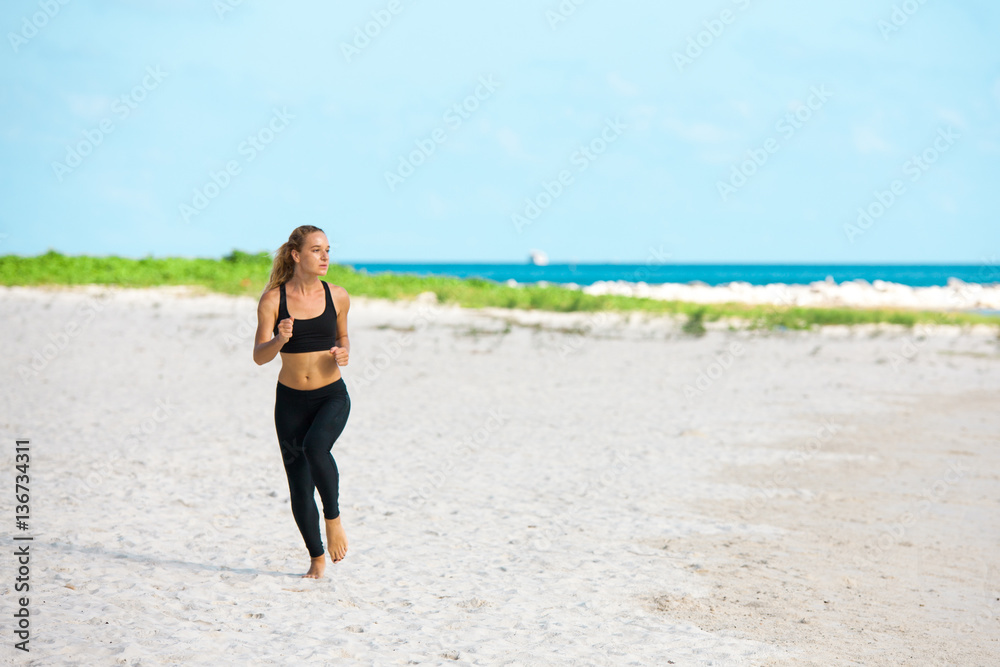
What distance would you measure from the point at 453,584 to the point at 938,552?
11.6ft

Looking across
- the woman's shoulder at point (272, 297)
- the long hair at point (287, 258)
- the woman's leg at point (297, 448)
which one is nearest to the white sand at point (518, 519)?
the woman's leg at point (297, 448)

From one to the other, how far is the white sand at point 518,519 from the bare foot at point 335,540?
0.56 feet

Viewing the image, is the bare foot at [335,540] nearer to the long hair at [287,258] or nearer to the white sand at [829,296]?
the long hair at [287,258]

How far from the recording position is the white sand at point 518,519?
4.39 m

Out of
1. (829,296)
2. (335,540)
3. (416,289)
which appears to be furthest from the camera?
(829,296)

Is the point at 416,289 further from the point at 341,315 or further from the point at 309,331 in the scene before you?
the point at 309,331

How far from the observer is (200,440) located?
909cm

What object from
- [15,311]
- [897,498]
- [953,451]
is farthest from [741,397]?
[15,311]

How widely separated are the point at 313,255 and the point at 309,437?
→ 39.7 inches

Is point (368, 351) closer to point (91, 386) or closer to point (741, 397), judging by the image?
point (91, 386)

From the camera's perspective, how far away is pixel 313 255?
4.71m

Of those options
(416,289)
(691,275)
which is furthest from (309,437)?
(691,275)

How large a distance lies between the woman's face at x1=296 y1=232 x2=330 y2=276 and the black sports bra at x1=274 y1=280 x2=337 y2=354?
13cm

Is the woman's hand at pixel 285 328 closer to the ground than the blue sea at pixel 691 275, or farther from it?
closer to the ground
